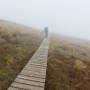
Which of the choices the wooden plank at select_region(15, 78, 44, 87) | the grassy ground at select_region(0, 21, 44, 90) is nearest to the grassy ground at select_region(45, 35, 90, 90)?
the wooden plank at select_region(15, 78, 44, 87)

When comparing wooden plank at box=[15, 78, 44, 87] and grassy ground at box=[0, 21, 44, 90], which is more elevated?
grassy ground at box=[0, 21, 44, 90]

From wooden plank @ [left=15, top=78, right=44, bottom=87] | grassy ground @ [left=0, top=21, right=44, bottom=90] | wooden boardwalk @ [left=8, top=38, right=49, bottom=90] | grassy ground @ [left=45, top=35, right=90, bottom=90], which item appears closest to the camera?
wooden boardwalk @ [left=8, top=38, right=49, bottom=90]

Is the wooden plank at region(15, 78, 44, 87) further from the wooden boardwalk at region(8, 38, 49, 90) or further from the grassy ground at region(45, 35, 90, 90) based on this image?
the grassy ground at region(45, 35, 90, 90)

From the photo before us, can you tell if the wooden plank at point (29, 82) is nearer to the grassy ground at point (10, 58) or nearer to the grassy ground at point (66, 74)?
the grassy ground at point (10, 58)

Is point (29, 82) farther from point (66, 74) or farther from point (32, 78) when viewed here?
point (66, 74)

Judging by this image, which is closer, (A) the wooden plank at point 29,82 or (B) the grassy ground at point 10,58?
(A) the wooden plank at point 29,82

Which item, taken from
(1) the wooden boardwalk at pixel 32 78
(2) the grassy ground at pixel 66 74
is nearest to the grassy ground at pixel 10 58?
(1) the wooden boardwalk at pixel 32 78

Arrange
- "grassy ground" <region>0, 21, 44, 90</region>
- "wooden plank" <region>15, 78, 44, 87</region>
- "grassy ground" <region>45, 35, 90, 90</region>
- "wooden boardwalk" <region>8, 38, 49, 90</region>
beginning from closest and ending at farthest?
"wooden boardwalk" <region>8, 38, 49, 90</region> → "wooden plank" <region>15, 78, 44, 87</region> → "grassy ground" <region>0, 21, 44, 90</region> → "grassy ground" <region>45, 35, 90, 90</region>

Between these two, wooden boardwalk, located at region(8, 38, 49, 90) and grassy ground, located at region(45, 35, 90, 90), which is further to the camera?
grassy ground, located at region(45, 35, 90, 90)

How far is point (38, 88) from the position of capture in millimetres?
10102

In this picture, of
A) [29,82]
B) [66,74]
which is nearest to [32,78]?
[29,82]

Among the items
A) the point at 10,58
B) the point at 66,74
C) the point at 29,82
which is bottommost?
the point at 66,74

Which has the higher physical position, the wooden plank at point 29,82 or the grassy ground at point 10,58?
the grassy ground at point 10,58

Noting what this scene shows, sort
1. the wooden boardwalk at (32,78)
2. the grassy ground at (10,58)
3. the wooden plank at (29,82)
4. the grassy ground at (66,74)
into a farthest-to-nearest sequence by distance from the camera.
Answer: the grassy ground at (66,74), the grassy ground at (10,58), the wooden plank at (29,82), the wooden boardwalk at (32,78)
